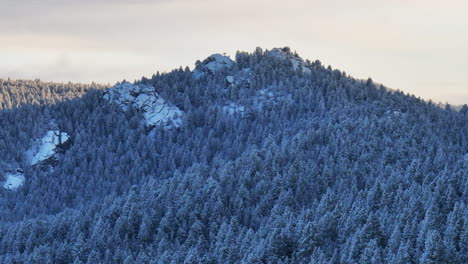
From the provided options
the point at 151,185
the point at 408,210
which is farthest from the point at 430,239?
the point at 151,185

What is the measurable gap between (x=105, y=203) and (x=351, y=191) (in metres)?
69.5

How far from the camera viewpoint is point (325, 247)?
143 meters

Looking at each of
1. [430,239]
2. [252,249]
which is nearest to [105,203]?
[252,249]

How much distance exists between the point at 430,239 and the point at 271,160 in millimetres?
77642

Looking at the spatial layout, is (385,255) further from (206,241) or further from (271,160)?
(271,160)

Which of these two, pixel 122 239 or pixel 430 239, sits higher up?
pixel 430 239

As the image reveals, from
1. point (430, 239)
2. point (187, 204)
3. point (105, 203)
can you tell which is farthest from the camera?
point (105, 203)

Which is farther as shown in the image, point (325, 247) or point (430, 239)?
point (325, 247)

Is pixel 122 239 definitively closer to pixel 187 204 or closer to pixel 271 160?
pixel 187 204

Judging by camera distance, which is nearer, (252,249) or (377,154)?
(252,249)

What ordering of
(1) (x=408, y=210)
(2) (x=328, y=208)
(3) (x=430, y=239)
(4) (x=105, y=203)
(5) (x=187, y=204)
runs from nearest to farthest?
(3) (x=430, y=239) → (1) (x=408, y=210) → (2) (x=328, y=208) → (5) (x=187, y=204) → (4) (x=105, y=203)

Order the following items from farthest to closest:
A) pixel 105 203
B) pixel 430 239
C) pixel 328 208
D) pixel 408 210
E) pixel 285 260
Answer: pixel 105 203 < pixel 328 208 < pixel 408 210 < pixel 285 260 < pixel 430 239

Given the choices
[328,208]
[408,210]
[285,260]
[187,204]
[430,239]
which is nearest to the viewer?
Result: [430,239]

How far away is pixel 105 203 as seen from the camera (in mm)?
189875
